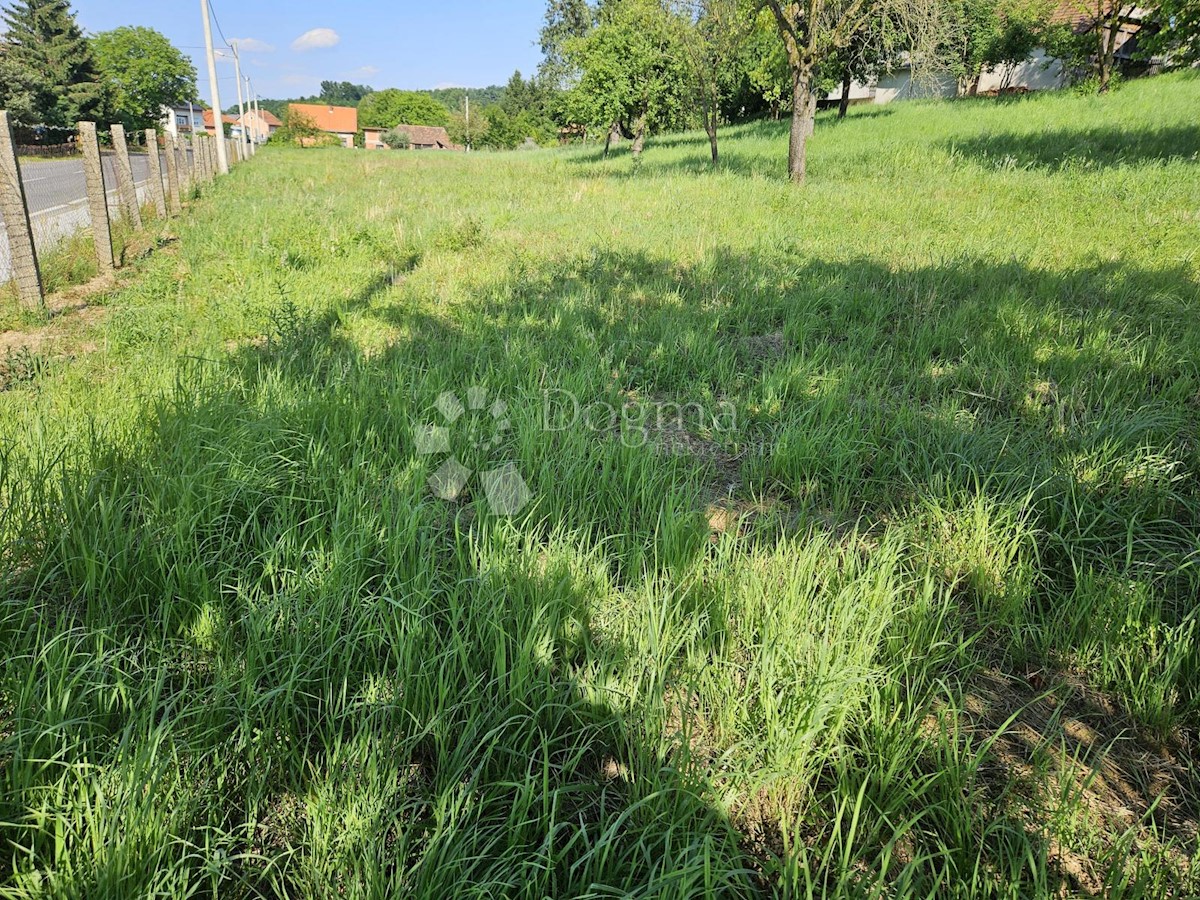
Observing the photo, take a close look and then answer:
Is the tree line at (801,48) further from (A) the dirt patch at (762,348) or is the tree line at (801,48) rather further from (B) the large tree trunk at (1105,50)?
(A) the dirt patch at (762,348)

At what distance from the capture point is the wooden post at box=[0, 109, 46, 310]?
17.2ft

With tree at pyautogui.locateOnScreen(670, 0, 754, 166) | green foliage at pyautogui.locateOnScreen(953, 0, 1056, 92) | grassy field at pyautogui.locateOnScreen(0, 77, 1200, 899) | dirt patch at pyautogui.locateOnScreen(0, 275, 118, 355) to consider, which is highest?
green foliage at pyautogui.locateOnScreen(953, 0, 1056, 92)

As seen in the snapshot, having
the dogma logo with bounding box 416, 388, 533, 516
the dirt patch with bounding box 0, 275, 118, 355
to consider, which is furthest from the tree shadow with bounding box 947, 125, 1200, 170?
the dirt patch with bounding box 0, 275, 118, 355

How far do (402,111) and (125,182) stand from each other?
134422 mm

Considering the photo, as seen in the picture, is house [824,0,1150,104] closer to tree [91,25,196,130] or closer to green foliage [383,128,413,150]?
green foliage [383,128,413,150]

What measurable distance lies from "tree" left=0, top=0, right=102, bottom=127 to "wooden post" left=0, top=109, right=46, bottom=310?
59710mm

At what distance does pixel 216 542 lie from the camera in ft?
7.64

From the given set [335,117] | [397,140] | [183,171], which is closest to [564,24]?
[397,140]

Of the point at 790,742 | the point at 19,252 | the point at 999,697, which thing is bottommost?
the point at 999,697

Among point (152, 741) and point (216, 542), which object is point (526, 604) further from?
point (216, 542)

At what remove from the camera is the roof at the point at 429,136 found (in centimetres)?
11231

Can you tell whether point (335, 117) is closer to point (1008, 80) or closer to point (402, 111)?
point (402, 111)

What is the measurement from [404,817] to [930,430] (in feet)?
9.80

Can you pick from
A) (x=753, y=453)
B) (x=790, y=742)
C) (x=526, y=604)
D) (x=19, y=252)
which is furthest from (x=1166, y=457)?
(x=19, y=252)
